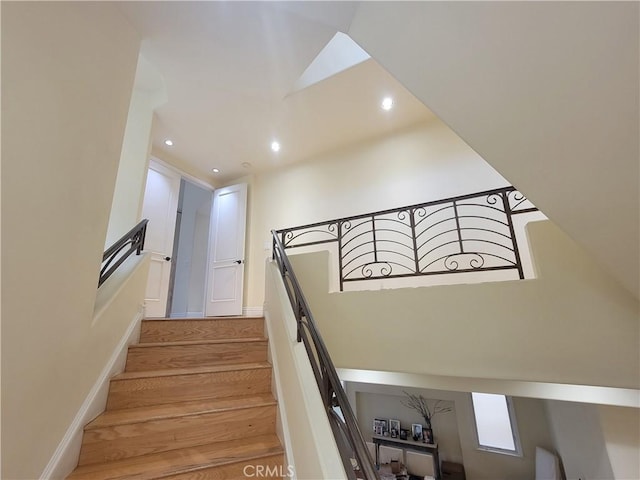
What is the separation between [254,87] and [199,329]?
2.68m

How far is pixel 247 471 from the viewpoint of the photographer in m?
1.61

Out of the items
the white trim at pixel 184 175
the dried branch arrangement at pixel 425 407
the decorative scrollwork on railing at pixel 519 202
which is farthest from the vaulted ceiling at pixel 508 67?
the dried branch arrangement at pixel 425 407

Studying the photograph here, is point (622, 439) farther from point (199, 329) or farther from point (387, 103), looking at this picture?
point (387, 103)

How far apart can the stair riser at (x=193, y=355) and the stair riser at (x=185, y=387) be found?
229mm

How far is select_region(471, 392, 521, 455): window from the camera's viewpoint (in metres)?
5.77

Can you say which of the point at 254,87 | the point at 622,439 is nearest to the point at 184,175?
the point at 254,87

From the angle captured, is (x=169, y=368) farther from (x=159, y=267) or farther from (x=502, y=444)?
(x=502, y=444)

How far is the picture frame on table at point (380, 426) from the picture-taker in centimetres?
684

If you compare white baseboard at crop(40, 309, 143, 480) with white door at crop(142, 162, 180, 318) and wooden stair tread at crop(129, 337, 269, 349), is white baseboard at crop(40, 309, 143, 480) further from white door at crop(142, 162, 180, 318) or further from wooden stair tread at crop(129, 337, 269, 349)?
white door at crop(142, 162, 180, 318)

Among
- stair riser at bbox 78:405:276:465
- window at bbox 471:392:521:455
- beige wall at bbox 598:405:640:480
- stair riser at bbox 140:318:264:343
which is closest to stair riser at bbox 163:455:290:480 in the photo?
stair riser at bbox 78:405:276:465

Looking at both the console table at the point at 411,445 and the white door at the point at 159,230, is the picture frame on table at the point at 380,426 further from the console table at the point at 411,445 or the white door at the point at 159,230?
the white door at the point at 159,230

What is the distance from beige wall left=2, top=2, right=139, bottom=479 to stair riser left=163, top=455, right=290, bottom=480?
0.75 meters

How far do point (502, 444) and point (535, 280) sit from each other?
602cm

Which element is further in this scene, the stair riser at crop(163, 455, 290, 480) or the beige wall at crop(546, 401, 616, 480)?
the beige wall at crop(546, 401, 616, 480)
